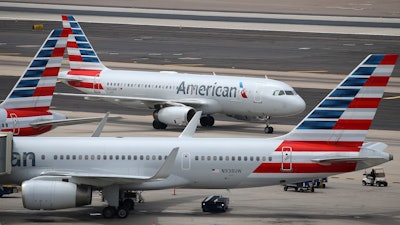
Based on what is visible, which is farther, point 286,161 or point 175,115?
point 175,115

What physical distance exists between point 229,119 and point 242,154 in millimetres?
32935

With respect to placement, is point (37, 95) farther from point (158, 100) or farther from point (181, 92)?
point (181, 92)

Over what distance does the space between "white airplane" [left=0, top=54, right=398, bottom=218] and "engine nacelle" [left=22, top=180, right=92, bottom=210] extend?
5.04 ft

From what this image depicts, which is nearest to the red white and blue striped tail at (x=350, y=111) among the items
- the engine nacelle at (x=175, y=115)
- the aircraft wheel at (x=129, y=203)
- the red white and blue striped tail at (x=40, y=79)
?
the aircraft wheel at (x=129, y=203)

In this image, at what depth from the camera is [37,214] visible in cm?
4762

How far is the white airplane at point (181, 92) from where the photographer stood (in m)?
74.1

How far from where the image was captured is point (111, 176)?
149 feet

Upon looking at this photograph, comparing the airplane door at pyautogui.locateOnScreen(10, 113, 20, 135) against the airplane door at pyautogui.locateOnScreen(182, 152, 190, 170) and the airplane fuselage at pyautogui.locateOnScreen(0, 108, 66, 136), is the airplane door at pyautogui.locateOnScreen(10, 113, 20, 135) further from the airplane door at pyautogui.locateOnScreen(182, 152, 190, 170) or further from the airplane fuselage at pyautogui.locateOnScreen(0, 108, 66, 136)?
the airplane door at pyautogui.locateOnScreen(182, 152, 190, 170)

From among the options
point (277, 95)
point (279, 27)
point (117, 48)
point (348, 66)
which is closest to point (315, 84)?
point (348, 66)

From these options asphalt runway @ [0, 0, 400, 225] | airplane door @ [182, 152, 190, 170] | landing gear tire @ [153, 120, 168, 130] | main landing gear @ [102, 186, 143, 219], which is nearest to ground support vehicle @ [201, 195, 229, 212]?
asphalt runway @ [0, 0, 400, 225]

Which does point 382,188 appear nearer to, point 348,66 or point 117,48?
point 348,66

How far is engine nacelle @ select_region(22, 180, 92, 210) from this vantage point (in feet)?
148

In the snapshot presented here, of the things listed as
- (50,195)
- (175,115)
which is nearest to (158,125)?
(175,115)

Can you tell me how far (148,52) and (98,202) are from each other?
76.7m
